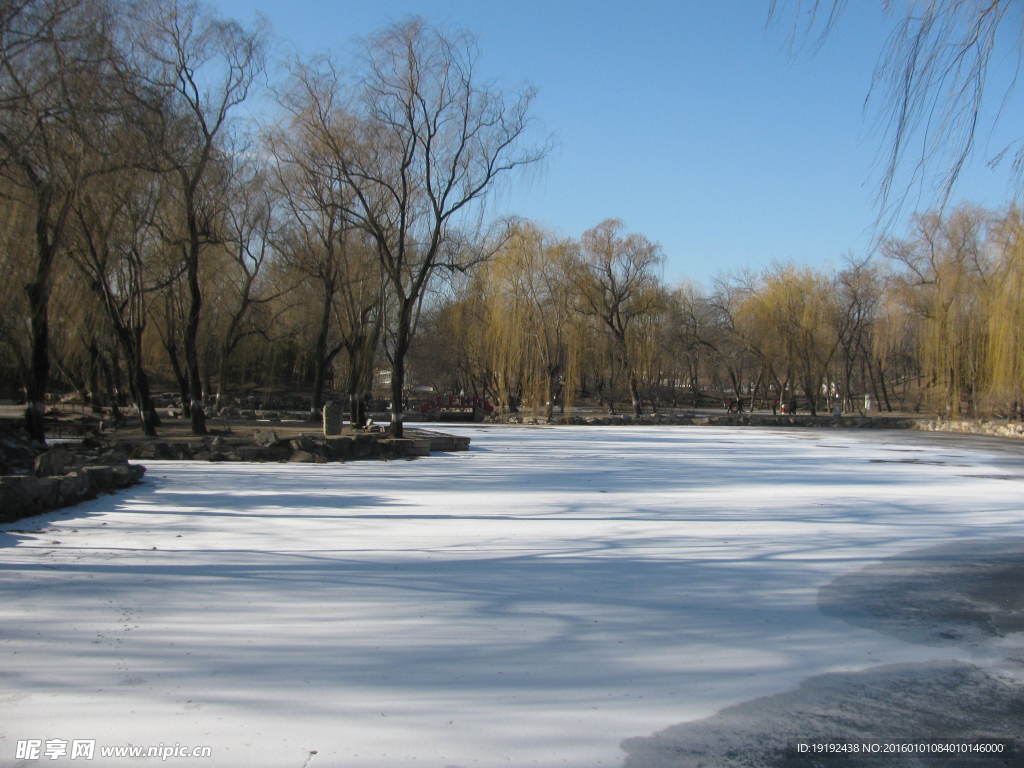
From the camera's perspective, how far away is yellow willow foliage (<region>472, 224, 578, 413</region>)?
30.8 metres

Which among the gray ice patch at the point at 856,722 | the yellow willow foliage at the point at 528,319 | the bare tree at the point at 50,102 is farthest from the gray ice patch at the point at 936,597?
the yellow willow foliage at the point at 528,319

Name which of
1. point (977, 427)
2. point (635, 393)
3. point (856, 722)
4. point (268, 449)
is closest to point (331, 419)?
point (268, 449)

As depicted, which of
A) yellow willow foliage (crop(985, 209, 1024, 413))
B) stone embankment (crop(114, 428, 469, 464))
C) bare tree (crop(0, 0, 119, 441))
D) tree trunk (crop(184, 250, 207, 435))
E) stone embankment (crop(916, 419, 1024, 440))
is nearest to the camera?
bare tree (crop(0, 0, 119, 441))

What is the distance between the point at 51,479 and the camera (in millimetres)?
7492

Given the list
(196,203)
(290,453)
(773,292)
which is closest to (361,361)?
(196,203)

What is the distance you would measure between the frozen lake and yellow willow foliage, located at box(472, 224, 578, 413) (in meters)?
22.1

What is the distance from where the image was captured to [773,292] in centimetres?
3862

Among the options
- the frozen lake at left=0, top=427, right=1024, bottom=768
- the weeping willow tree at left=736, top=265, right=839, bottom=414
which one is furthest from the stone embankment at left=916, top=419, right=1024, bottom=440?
the frozen lake at left=0, top=427, right=1024, bottom=768

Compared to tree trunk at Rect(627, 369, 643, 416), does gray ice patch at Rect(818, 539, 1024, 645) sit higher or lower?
lower

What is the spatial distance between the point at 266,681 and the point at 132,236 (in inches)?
604

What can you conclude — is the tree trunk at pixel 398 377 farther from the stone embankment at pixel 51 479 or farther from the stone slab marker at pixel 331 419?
the stone embankment at pixel 51 479

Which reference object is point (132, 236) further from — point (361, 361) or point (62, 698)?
point (62, 698)

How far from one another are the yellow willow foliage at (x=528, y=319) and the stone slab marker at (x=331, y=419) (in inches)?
545

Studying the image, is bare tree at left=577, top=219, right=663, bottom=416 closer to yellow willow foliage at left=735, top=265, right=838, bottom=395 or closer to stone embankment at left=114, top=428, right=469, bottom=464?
yellow willow foliage at left=735, top=265, right=838, bottom=395
